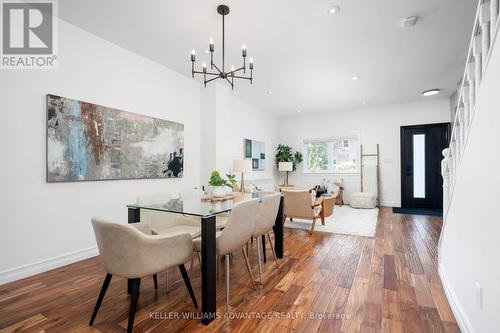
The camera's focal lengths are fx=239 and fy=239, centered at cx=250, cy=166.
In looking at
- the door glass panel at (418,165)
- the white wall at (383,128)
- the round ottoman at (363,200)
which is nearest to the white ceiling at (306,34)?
the white wall at (383,128)

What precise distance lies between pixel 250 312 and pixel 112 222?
127 cm

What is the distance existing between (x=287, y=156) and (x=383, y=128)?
286 centimetres

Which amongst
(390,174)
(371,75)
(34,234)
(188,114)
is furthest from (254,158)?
(34,234)

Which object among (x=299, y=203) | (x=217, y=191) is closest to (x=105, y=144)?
(x=217, y=191)

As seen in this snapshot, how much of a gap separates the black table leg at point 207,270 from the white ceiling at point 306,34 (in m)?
2.32

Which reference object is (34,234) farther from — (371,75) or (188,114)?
(371,75)

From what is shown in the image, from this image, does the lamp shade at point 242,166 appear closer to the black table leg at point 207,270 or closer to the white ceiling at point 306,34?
the white ceiling at point 306,34

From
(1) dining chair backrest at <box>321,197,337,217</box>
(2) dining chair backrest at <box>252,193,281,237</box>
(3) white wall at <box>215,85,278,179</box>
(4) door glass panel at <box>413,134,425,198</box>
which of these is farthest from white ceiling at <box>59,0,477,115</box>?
(1) dining chair backrest at <box>321,197,337,217</box>

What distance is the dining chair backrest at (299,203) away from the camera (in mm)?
4211

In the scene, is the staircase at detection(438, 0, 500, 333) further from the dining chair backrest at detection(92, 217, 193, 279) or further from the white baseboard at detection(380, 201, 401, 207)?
the white baseboard at detection(380, 201, 401, 207)

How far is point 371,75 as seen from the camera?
14.8 feet

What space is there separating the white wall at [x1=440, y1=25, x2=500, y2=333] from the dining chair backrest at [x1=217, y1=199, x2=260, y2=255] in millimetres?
1490

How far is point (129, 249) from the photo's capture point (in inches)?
61.2

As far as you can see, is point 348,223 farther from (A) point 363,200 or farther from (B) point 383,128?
(B) point 383,128
